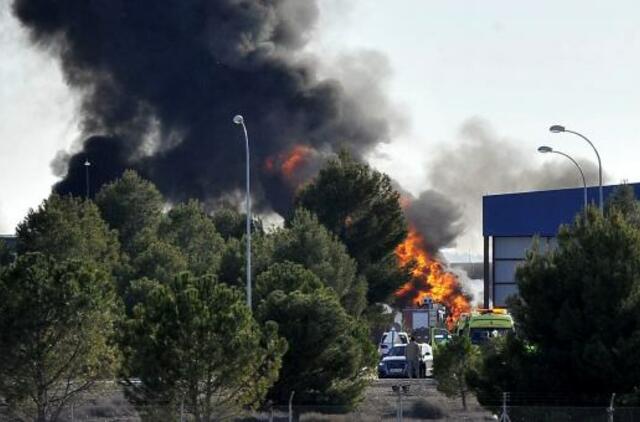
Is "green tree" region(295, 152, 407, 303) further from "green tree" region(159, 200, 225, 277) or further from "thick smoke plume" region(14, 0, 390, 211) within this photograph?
"thick smoke plume" region(14, 0, 390, 211)

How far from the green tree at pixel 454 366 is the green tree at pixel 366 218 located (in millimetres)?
35234

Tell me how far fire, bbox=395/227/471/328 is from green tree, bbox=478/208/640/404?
69139 mm

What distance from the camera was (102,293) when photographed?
38.3m

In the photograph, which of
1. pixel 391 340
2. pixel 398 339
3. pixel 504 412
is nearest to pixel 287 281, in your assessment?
pixel 504 412

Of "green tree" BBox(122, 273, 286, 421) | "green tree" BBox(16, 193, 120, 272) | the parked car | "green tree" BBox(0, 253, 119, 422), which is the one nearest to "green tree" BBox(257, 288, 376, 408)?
"green tree" BBox(122, 273, 286, 421)

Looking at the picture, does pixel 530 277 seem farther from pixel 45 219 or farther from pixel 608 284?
pixel 45 219

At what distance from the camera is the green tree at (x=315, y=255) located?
69.8m

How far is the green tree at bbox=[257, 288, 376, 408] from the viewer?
136ft

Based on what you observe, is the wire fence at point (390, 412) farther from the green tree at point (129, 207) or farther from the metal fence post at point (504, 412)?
the green tree at point (129, 207)

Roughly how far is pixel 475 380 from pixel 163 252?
39610mm

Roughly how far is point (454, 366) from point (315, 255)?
867 inches

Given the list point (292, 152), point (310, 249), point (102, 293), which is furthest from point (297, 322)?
point (292, 152)

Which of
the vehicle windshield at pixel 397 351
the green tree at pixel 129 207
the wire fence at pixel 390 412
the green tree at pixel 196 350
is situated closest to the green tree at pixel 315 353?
the wire fence at pixel 390 412

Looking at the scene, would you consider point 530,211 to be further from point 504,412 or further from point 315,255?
point 504,412
